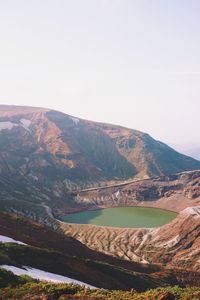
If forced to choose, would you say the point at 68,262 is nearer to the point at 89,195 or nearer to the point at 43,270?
the point at 43,270

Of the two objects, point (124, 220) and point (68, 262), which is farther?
point (124, 220)

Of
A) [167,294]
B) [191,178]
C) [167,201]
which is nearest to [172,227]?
[167,201]

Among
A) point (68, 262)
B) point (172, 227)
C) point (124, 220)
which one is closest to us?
point (68, 262)

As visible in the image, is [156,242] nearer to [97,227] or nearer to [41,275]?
[97,227]

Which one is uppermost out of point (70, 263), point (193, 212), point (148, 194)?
point (70, 263)

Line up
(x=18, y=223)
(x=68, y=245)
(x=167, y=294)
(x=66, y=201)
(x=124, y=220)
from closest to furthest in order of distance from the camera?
1. (x=167, y=294)
2. (x=68, y=245)
3. (x=18, y=223)
4. (x=124, y=220)
5. (x=66, y=201)

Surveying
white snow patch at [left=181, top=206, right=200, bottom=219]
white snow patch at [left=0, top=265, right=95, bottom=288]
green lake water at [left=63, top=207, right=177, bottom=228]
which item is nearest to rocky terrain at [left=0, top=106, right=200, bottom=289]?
white snow patch at [left=181, top=206, right=200, bottom=219]

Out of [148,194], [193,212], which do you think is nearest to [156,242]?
[193,212]

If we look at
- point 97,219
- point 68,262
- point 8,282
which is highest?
point 8,282

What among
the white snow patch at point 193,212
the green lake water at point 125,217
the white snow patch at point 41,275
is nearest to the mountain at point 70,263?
the white snow patch at point 41,275
